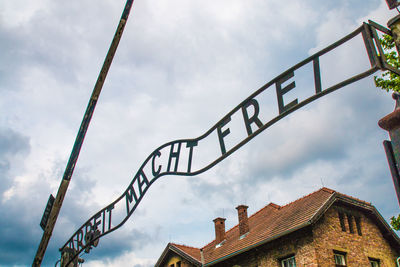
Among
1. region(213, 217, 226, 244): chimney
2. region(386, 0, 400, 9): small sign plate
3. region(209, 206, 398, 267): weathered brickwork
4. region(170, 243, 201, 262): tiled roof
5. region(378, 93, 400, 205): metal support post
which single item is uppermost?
region(213, 217, 226, 244): chimney

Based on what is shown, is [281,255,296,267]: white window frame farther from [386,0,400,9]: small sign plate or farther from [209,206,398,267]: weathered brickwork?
[386,0,400,9]: small sign plate

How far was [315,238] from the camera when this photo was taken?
47.2 feet

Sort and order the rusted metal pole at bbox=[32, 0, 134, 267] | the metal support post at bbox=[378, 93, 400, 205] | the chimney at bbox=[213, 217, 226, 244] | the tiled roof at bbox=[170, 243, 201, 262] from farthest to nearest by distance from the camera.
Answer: the chimney at bbox=[213, 217, 226, 244]
the tiled roof at bbox=[170, 243, 201, 262]
the rusted metal pole at bbox=[32, 0, 134, 267]
the metal support post at bbox=[378, 93, 400, 205]

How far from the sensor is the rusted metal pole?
14.8 ft

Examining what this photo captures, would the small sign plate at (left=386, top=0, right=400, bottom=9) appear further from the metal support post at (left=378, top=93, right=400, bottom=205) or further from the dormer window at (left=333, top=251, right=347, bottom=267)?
the dormer window at (left=333, top=251, right=347, bottom=267)

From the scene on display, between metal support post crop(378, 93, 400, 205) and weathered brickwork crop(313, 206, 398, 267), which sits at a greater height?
weathered brickwork crop(313, 206, 398, 267)

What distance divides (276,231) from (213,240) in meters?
7.76

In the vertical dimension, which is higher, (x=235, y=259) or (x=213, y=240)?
(x=213, y=240)

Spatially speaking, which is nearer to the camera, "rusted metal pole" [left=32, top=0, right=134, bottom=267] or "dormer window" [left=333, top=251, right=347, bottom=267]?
"rusted metal pole" [left=32, top=0, right=134, bottom=267]

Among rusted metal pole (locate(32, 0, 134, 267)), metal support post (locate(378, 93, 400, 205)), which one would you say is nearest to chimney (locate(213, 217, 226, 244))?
rusted metal pole (locate(32, 0, 134, 267))

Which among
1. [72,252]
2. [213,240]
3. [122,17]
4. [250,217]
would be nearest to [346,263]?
[250,217]

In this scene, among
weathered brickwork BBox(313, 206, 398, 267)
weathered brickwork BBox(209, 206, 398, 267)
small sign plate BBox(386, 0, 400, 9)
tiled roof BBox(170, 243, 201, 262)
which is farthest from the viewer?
tiled roof BBox(170, 243, 201, 262)

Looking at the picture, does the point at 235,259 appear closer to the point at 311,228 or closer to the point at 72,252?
the point at 311,228

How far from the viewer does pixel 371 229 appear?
1738cm
